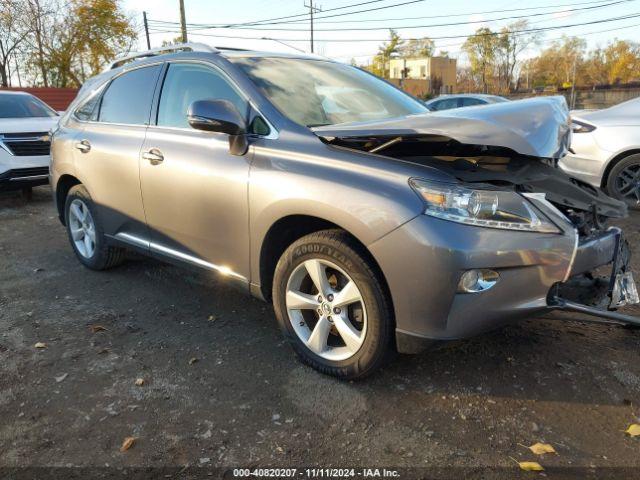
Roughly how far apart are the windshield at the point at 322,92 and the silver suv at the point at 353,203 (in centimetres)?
2

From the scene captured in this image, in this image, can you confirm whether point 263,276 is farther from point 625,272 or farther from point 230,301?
point 625,272

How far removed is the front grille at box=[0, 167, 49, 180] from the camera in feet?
25.8

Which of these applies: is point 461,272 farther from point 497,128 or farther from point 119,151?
point 119,151

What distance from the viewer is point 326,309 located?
113 inches

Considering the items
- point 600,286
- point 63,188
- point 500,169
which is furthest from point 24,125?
point 600,286

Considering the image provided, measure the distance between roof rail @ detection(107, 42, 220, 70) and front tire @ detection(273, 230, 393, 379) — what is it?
168cm

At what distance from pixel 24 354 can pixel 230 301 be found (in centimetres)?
141

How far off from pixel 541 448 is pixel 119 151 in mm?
3406

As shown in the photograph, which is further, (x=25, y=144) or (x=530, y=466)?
(x=25, y=144)

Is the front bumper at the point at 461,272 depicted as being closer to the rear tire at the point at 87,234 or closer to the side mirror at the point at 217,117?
the side mirror at the point at 217,117

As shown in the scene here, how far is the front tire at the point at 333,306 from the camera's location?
2.63 metres

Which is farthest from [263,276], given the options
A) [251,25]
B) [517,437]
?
[251,25]

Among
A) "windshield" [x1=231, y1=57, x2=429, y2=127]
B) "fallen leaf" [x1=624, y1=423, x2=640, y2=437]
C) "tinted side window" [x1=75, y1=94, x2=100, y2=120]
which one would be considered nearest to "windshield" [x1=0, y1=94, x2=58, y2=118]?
"tinted side window" [x1=75, y1=94, x2=100, y2=120]

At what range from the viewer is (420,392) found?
2.81 m
